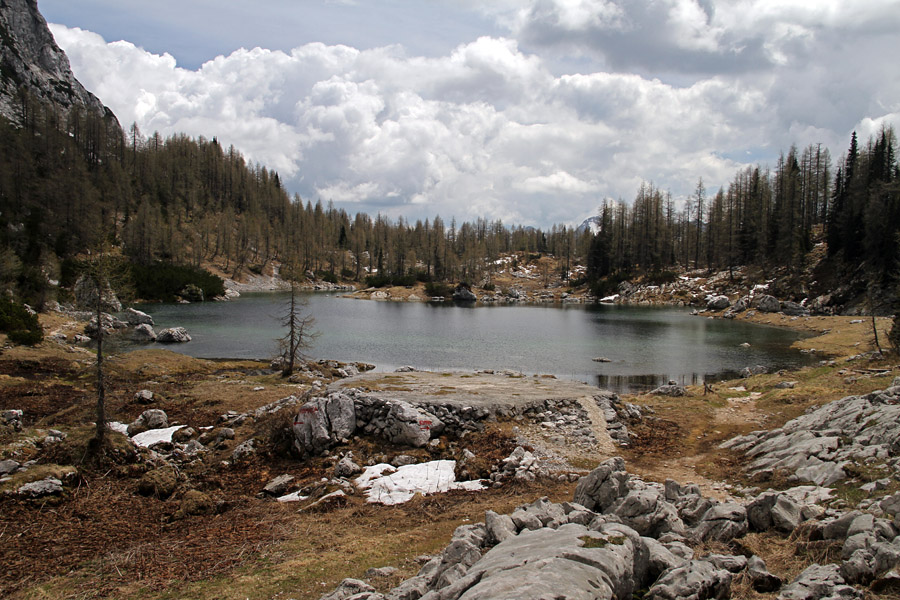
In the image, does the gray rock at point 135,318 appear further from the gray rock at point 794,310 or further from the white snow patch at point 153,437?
the gray rock at point 794,310

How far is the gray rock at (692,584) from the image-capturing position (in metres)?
6.52

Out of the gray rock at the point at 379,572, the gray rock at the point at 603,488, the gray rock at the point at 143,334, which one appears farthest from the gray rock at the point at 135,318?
the gray rock at the point at 603,488

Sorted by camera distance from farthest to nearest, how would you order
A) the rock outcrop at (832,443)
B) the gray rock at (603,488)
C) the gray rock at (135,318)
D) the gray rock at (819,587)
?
the gray rock at (135,318) → the rock outcrop at (832,443) → the gray rock at (603,488) → the gray rock at (819,587)

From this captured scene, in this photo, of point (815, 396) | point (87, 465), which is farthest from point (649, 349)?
point (87, 465)

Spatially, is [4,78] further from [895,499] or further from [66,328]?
[895,499]

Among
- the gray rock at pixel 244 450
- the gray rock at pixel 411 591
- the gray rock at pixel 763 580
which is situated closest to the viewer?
the gray rock at pixel 763 580

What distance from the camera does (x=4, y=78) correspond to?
429 feet

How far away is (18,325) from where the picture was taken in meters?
37.8

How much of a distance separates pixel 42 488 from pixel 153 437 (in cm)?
631

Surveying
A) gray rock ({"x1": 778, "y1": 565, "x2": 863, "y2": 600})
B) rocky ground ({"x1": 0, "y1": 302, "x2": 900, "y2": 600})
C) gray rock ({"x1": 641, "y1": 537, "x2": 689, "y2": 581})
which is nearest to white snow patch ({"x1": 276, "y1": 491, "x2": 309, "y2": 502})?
rocky ground ({"x1": 0, "y1": 302, "x2": 900, "y2": 600})

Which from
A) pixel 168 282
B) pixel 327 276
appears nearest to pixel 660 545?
pixel 168 282

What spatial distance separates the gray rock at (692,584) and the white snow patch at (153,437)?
1881cm

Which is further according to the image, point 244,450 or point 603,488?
point 244,450

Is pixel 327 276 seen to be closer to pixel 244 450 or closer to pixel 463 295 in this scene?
pixel 463 295
